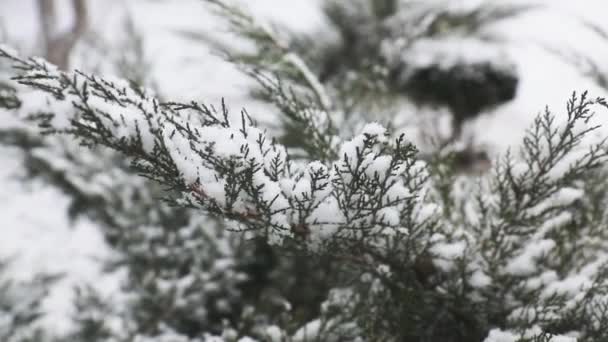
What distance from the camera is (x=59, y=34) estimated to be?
341 cm

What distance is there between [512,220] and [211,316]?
1489mm

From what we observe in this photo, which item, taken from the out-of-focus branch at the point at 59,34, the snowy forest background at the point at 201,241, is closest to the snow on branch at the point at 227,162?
the snowy forest background at the point at 201,241

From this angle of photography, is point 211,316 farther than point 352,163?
Yes

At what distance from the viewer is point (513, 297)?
1140mm

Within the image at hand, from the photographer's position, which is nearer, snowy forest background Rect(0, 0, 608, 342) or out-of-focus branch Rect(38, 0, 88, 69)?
snowy forest background Rect(0, 0, 608, 342)

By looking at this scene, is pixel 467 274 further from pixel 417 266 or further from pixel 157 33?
pixel 157 33

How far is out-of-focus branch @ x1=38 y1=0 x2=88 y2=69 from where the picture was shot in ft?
10.7

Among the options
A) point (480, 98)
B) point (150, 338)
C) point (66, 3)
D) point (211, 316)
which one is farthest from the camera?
point (66, 3)

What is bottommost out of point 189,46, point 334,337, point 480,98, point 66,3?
point 334,337

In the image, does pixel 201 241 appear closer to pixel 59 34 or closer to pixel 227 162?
pixel 227 162

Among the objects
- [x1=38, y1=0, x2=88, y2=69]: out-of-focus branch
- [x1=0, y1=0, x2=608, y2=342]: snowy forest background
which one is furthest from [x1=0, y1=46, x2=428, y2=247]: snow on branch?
[x1=38, y1=0, x2=88, y2=69]: out-of-focus branch

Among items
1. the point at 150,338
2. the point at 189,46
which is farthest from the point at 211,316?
the point at 189,46

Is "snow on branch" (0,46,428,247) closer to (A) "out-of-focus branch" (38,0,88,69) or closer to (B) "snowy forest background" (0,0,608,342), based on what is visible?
(B) "snowy forest background" (0,0,608,342)

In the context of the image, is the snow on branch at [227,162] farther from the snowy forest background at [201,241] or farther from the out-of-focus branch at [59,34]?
the out-of-focus branch at [59,34]
